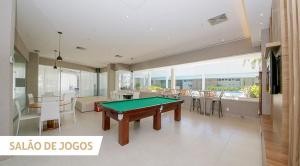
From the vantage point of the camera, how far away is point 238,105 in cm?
510

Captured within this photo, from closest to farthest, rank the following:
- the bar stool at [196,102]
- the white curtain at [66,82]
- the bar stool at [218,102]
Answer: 1. the bar stool at [218,102]
2. the bar stool at [196,102]
3. the white curtain at [66,82]

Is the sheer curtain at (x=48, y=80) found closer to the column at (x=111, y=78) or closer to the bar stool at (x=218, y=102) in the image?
the column at (x=111, y=78)

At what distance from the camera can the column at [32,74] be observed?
7066mm

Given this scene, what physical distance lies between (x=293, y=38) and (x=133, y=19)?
10.6 ft

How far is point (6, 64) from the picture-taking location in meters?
2.26

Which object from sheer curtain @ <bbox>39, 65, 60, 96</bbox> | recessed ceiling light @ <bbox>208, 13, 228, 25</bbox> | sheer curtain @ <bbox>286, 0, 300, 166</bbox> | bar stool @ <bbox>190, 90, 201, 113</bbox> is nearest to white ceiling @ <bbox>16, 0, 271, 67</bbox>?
recessed ceiling light @ <bbox>208, 13, 228, 25</bbox>

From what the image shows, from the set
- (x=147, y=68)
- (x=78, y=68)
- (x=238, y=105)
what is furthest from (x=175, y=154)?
(x=78, y=68)

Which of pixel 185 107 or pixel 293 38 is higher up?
pixel 293 38

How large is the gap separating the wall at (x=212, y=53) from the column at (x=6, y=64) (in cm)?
634

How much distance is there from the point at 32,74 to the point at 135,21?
7.29 meters

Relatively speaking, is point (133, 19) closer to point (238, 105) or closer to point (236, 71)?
point (238, 105)

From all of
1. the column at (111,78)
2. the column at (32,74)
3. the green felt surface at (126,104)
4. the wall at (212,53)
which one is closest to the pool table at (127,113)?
the green felt surface at (126,104)

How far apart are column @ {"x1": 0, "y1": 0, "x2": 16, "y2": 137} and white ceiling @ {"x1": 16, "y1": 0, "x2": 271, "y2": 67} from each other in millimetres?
751

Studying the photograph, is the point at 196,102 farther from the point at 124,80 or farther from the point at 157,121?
the point at 124,80
